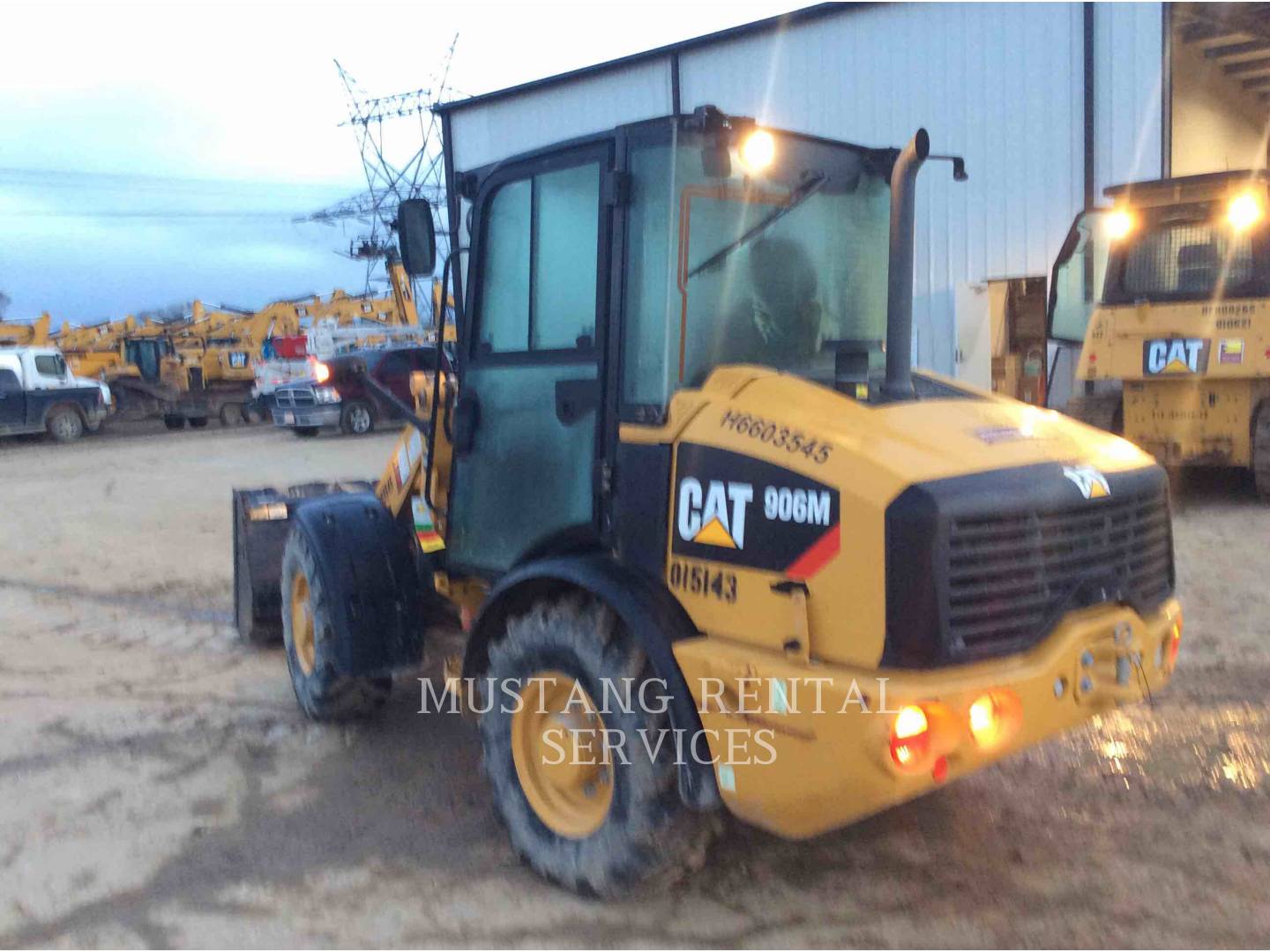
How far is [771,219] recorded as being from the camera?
325 cm

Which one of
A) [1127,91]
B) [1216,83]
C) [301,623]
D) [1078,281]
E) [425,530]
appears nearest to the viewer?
[425,530]

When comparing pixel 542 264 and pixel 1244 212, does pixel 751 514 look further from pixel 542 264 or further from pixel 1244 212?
pixel 1244 212

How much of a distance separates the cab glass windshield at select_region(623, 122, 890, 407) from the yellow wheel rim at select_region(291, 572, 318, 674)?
2268 mm

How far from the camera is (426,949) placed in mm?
2996

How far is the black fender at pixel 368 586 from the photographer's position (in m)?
4.04

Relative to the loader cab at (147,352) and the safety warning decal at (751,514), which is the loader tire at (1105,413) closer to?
the safety warning decal at (751,514)

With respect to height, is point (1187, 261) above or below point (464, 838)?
above

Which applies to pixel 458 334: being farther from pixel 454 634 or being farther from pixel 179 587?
pixel 179 587

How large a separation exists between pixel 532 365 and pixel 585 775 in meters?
1.30

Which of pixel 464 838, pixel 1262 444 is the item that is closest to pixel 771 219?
pixel 464 838

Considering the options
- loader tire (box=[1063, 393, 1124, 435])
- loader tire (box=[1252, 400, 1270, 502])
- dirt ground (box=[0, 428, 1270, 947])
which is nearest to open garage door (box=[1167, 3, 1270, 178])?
loader tire (box=[1063, 393, 1124, 435])

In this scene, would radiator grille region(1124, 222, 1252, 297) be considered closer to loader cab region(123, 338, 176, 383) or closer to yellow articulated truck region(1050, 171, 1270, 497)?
yellow articulated truck region(1050, 171, 1270, 497)

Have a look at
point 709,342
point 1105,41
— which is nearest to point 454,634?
point 709,342

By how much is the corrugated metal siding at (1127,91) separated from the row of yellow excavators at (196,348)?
51.1ft
